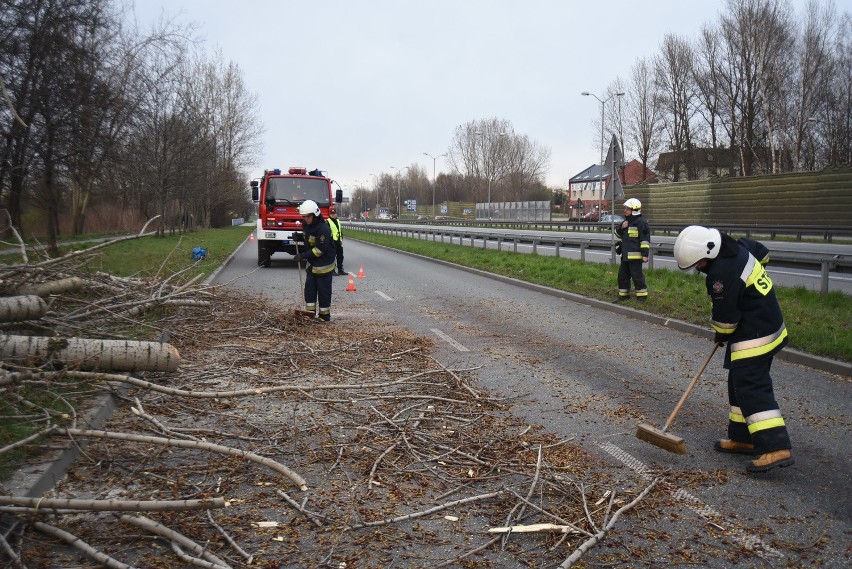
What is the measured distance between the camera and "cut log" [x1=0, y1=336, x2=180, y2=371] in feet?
18.9

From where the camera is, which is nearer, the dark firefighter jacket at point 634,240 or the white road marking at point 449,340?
the white road marking at point 449,340

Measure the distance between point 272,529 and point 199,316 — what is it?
6.52 metres

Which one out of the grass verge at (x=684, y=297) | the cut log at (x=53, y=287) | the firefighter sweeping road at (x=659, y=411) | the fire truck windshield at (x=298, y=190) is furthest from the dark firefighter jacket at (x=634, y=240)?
the fire truck windshield at (x=298, y=190)

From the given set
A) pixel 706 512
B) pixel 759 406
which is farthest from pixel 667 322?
pixel 706 512

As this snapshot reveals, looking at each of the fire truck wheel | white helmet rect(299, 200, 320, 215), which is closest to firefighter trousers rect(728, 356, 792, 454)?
white helmet rect(299, 200, 320, 215)

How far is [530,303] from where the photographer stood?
14.1 m

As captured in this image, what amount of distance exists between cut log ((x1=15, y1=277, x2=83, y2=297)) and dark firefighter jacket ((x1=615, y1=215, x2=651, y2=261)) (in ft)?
29.9

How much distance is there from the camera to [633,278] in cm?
1297

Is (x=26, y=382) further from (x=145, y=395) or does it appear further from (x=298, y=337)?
(x=298, y=337)

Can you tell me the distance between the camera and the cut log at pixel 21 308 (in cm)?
623

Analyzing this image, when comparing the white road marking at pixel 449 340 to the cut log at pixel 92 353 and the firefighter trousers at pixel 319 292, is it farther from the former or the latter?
the cut log at pixel 92 353

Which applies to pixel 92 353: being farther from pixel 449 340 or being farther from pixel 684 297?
pixel 684 297

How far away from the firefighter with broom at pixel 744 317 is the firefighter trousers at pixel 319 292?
22.3 ft

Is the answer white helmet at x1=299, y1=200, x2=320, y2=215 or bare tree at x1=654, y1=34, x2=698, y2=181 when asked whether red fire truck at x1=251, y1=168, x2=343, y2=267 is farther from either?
bare tree at x1=654, y1=34, x2=698, y2=181
